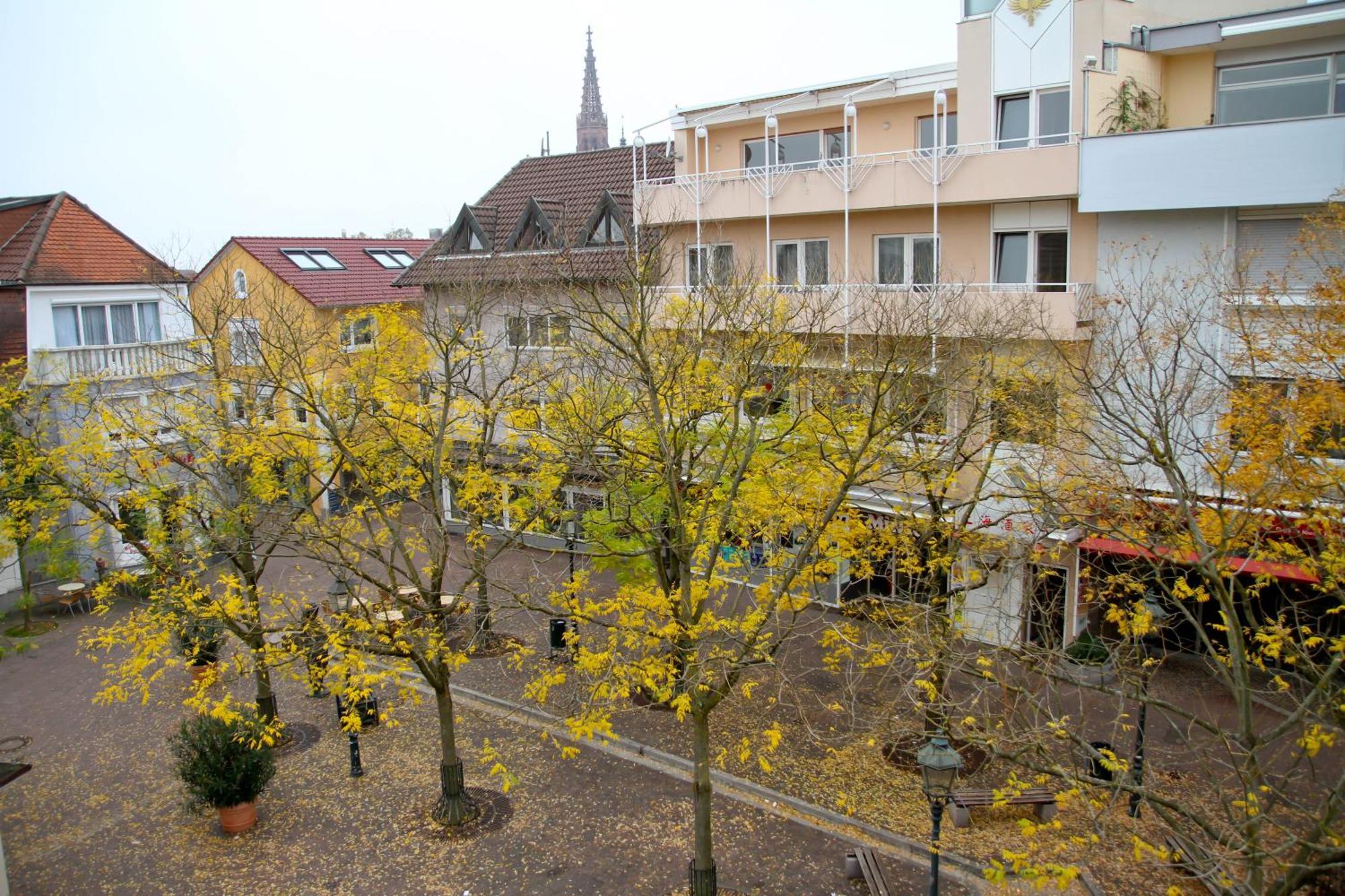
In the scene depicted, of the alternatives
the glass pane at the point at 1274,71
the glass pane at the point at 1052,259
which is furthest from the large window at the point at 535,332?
the glass pane at the point at 1274,71

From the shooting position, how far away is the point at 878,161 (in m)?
21.0

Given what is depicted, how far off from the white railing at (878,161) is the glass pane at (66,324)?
15.7 metres

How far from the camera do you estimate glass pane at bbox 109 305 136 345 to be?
1085 inches

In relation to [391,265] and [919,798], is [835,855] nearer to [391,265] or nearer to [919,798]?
[919,798]

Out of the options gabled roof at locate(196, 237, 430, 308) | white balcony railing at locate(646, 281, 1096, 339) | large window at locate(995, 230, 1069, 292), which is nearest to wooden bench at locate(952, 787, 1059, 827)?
white balcony railing at locate(646, 281, 1096, 339)

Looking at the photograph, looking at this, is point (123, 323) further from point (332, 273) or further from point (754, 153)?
point (754, 153)

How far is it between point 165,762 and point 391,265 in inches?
978

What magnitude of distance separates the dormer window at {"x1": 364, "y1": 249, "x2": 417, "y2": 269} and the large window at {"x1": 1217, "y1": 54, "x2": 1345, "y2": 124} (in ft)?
93.4

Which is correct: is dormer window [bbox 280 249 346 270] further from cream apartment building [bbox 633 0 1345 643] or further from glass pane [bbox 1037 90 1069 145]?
glass pane [bbox 1037 90 1069 145]

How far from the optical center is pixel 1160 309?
17.2m

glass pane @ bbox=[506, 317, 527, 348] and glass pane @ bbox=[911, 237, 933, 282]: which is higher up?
glass pane @ bbox=[911, 237, 933, 282]

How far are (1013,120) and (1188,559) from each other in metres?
10.2

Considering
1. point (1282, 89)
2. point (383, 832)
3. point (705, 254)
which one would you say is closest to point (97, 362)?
point (705, 254)

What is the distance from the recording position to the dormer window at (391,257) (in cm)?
3812
